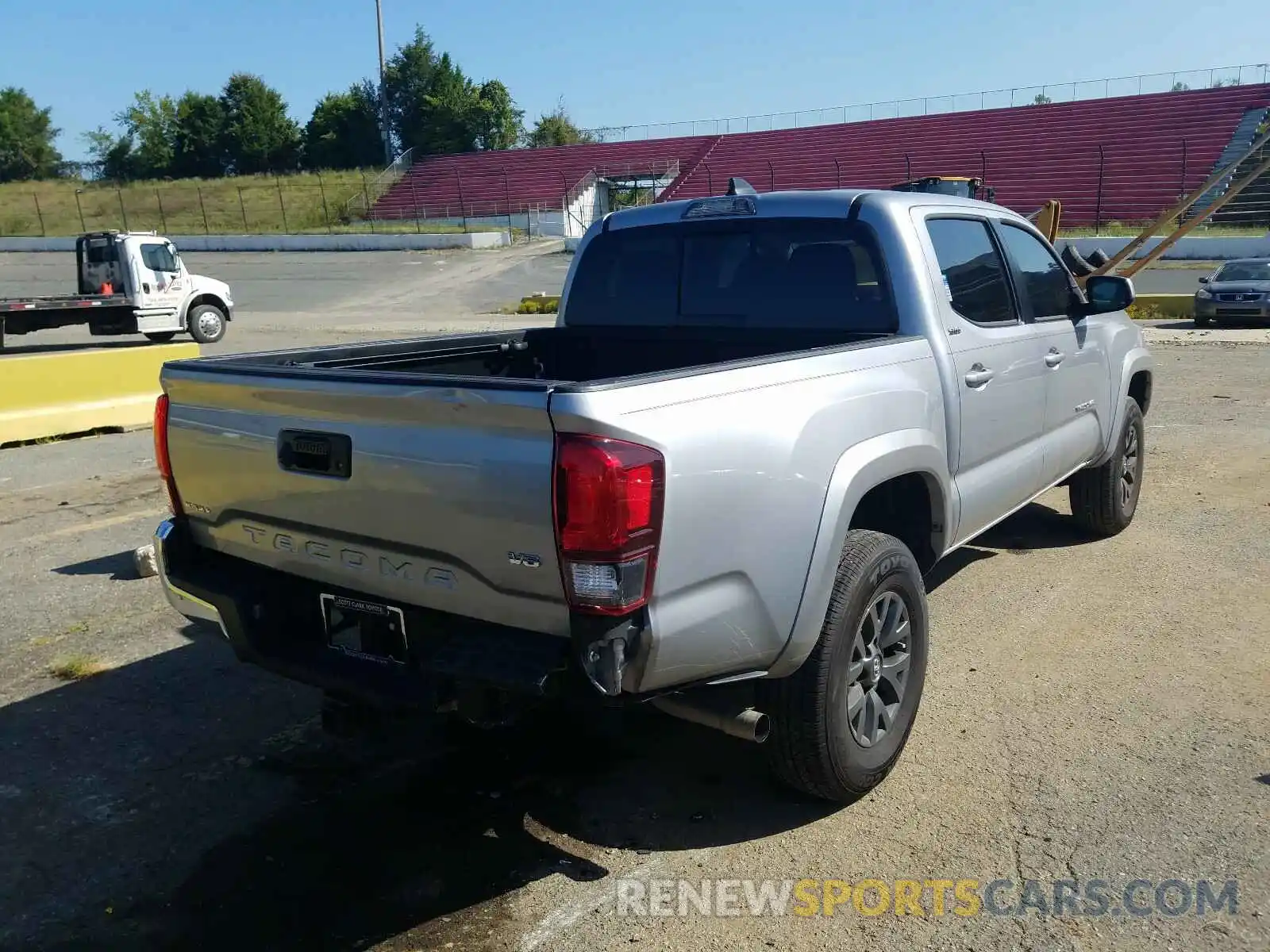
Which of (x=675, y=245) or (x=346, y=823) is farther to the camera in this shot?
(x=675, y=245)

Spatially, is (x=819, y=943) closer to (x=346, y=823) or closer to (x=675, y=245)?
(x=346, y=823)

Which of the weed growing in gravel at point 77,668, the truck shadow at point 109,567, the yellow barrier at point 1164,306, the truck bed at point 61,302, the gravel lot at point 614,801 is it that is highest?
the truck bed at point 61,302

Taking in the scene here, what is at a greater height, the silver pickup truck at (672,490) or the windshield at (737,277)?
the windshield at (737,277)

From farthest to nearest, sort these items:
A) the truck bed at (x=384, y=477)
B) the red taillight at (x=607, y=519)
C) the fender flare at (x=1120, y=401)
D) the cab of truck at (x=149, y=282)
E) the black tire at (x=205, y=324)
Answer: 1. the black tire at (x=205, y=324)
2. the cab of truck at (x=149, y=282)
3. the fender flare at (x=1120, y=401)
4. the truck bed at (x=384, y=477)
5. the red taillight at (x=607, y=519)

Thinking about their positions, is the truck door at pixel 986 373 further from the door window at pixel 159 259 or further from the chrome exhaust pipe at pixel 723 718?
the door window at pixel 159 259

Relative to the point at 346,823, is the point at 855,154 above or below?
above

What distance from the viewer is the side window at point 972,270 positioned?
4.23 metres

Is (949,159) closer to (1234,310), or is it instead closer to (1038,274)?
(1234,310)

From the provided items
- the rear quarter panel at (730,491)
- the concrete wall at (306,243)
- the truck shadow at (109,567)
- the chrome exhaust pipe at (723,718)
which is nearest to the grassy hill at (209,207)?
the concrete wall at (306,243)

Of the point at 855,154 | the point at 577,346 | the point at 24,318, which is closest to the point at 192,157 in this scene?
the point at 855,154

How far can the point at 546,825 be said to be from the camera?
333 cm

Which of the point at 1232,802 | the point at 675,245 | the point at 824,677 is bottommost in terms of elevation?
the point at 1232,802

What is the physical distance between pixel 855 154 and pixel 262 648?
47.3 m

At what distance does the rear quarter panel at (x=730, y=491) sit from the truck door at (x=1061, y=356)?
2.02m
